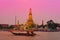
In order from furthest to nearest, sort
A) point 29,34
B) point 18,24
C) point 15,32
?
point 18,24 → point 15,32 → point 29,34

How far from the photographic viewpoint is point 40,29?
95062 millimetres

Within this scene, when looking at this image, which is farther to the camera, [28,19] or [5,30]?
[5,30]

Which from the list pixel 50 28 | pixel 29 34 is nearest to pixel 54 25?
pixel 50 28

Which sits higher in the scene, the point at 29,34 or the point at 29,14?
the point at 29,14

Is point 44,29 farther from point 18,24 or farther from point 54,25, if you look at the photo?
point 18,24

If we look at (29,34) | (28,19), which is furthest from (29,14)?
(29,34)

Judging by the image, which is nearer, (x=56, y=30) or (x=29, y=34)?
(x=29, y=34)

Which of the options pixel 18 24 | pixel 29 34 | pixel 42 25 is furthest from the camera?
pixel 42 25

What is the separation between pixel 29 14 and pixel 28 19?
2256 millimetres

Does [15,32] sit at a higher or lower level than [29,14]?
lower

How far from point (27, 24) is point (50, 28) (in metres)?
23.0

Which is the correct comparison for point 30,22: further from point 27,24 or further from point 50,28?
point 50,28

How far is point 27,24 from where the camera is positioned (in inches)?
2948

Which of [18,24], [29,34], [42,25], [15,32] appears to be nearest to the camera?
[29,34]
